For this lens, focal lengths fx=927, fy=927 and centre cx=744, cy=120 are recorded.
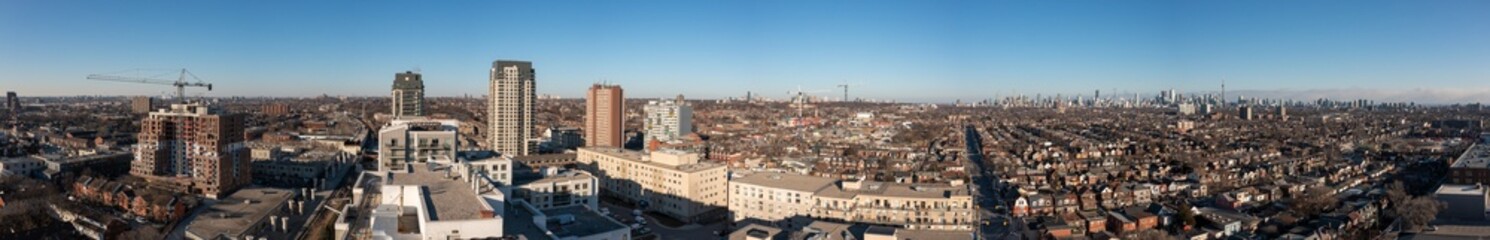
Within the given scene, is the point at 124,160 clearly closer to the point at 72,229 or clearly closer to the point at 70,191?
the point at 70,191

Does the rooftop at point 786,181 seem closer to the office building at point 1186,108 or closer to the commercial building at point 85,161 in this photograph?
the commercial building at point 85,161

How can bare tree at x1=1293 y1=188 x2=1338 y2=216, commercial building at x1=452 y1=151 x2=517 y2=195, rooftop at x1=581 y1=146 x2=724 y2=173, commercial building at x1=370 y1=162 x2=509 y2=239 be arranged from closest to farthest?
commercial building at x1=370 y1=162 x2=509 y2=239 → commercial building at x1=452 y1=151 x2=517 y2=195 → bare tree at x1=1293 y1=188 x2=1338 y2=216 → rooftop at x1=581 y1=146 x2=724 y2=173

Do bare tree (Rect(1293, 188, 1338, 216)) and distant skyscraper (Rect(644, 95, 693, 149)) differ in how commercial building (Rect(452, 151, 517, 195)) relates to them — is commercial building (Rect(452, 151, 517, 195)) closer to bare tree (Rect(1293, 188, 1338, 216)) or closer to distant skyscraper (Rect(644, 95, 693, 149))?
bare tree (Rect(1293, 188, 1338, 216))

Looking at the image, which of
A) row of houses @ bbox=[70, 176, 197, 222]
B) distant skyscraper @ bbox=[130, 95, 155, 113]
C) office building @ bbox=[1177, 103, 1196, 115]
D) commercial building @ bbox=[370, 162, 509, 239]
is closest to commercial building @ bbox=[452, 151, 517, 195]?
commercial building @ bbox=[370, 162, 509, 239]

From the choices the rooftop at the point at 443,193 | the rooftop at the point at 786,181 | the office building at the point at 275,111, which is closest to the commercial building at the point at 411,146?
the rooftop at the point at 443,193

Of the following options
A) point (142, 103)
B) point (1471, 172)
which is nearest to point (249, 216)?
point (1471, 172)

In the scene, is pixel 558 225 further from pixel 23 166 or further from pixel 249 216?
pixel 23 166

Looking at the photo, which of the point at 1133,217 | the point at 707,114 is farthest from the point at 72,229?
the point at 707,114
